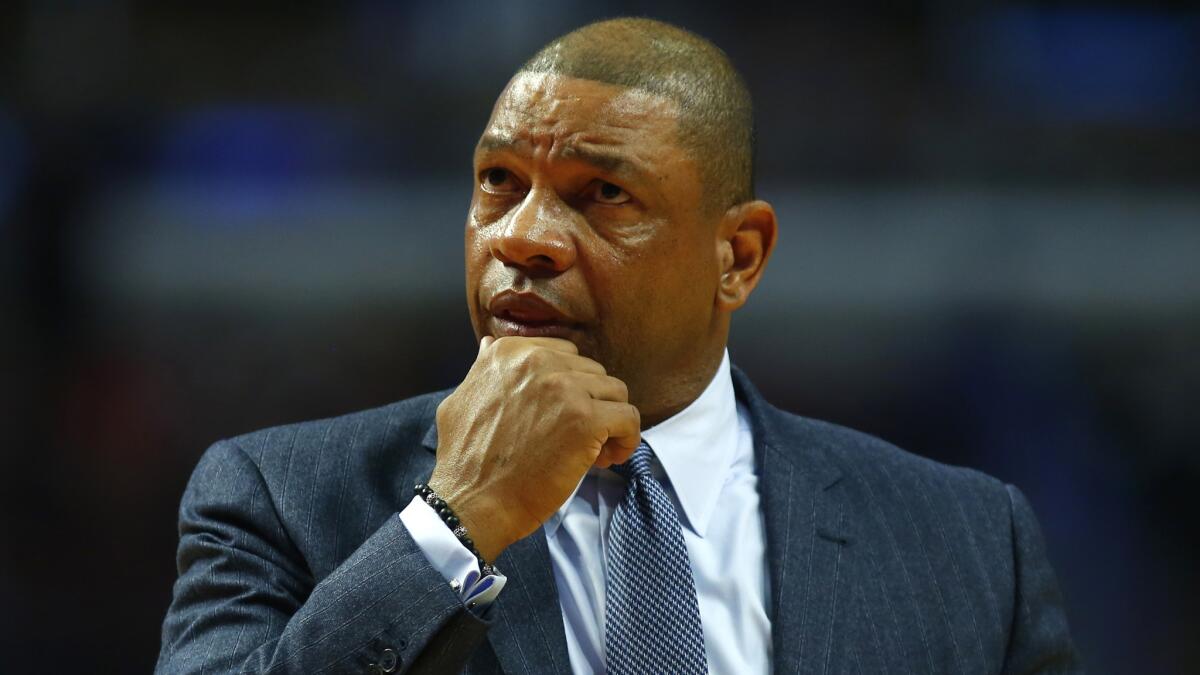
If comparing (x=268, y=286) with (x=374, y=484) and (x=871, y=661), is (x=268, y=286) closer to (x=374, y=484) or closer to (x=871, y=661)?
(x=374, y=484)

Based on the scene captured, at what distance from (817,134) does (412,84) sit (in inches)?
35.8

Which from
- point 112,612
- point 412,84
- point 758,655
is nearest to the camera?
point 758,655

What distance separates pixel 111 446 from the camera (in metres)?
2.83

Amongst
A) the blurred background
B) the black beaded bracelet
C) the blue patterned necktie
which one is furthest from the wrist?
the blurred background

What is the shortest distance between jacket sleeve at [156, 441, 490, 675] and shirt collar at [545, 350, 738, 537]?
0.43 m

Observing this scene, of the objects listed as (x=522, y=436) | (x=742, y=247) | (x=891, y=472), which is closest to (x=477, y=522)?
(x=522, y=436)

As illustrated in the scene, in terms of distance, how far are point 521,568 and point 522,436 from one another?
28 cm

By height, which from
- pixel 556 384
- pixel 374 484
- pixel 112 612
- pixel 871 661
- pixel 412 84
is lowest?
pixel 112 612

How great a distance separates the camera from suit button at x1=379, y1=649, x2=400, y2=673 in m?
1.70

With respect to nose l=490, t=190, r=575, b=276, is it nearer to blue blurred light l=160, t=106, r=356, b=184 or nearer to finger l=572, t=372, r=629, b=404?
finger l=572, t=372, r=629, b=404

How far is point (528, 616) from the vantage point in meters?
1.95

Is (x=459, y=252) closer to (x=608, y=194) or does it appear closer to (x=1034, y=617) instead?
(x=608, y=194)

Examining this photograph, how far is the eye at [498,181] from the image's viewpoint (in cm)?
208

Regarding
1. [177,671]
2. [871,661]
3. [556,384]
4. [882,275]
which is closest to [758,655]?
[871,661]
